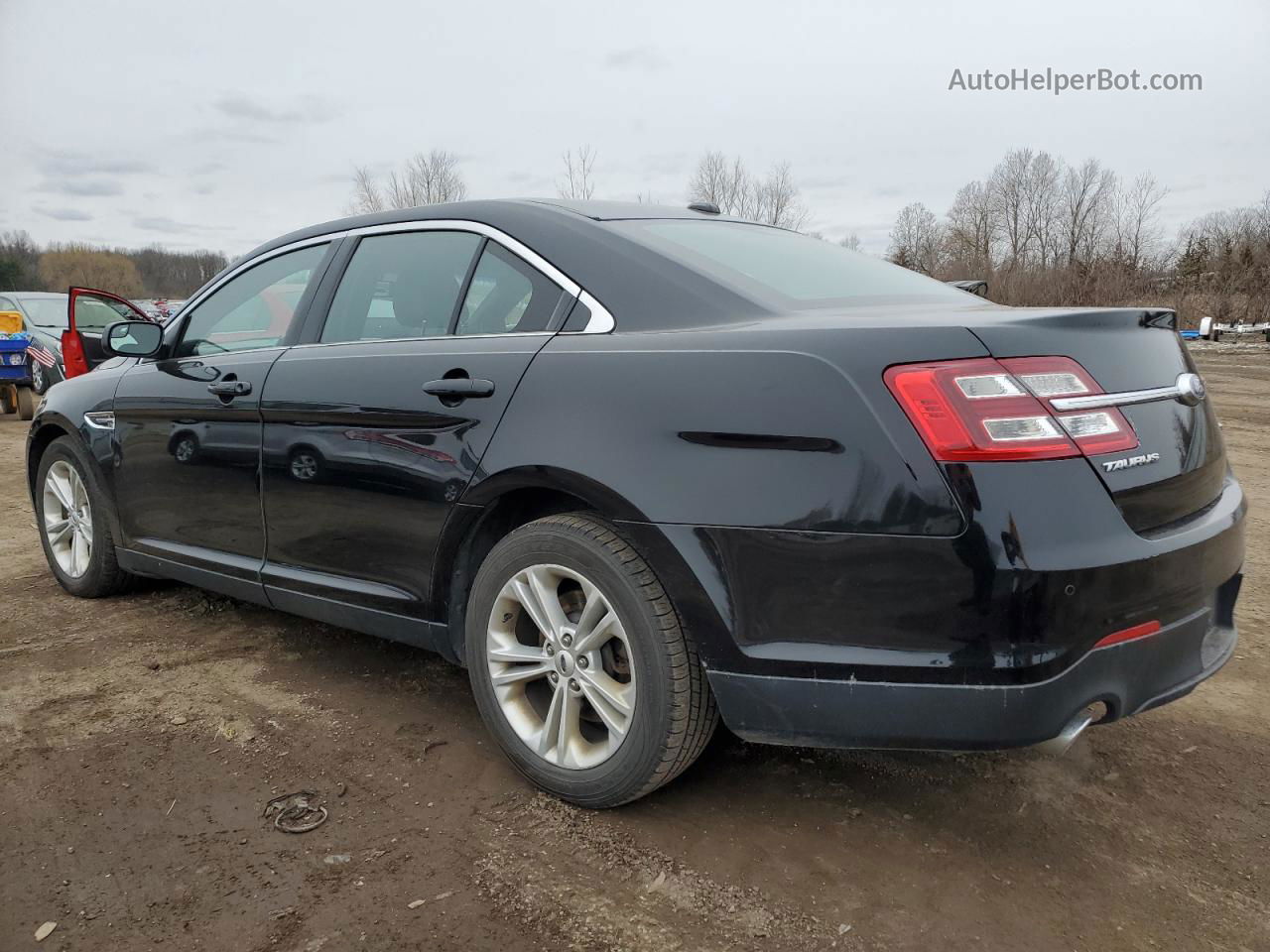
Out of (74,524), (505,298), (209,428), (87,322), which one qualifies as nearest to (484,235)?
(505,298)

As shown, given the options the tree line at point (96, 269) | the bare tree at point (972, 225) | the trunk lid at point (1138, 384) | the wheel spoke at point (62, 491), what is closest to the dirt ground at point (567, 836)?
the trunk lid at point (1138, 384)

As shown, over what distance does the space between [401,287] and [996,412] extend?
6.02 feet

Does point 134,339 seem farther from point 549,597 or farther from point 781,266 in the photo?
point 781,266

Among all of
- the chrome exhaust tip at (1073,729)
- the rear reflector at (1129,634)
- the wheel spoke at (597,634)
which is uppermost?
the rear reflector at (1129,634)

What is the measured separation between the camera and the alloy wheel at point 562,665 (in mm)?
2199

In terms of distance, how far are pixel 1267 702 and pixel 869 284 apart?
1838mm

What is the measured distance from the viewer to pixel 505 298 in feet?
8.39

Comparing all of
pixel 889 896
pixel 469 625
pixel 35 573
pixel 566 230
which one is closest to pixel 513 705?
pixel 469 625

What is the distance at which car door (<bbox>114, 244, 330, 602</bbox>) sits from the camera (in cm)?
313

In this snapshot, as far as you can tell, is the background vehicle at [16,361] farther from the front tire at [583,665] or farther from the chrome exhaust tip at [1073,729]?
the chrome exhaust tip at [1073,729]

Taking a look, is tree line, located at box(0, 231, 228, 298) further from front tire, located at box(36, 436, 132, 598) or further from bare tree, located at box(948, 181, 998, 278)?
front tire, located at box(36, 436, 132, 598)

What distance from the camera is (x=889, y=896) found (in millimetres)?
1980

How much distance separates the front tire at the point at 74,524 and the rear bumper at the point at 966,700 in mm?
3029

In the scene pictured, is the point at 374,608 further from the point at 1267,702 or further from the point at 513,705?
the point at 1267,702
